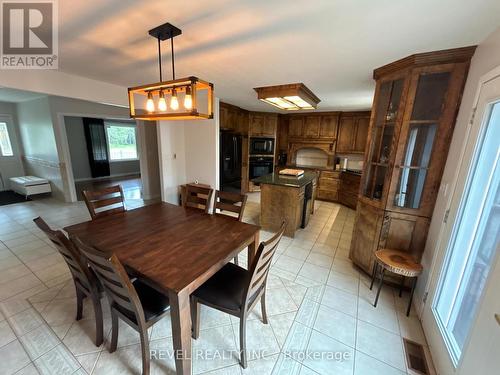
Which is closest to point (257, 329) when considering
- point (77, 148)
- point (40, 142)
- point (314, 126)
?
point (314, 126)

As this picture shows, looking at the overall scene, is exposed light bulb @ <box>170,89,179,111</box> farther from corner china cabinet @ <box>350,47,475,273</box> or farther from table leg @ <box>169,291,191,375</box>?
corner china cabinet @ <box>350,47,475,273</box>

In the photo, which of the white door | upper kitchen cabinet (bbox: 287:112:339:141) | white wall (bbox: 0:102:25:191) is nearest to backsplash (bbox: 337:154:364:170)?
upper kitchen cabinet (bbox: 287:112:339:141)

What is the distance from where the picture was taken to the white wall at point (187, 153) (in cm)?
410

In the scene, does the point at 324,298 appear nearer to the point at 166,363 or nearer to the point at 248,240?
the point at 248,240

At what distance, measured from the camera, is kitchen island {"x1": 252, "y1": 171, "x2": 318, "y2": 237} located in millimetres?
3398

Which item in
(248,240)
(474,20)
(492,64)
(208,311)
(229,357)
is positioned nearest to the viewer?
(474,20)

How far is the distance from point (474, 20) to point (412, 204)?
1.50m

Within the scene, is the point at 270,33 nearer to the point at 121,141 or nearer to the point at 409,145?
the point at 409,145

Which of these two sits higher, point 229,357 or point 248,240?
point 248,240

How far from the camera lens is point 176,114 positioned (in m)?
1.58

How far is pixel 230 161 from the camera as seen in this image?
4.81 metres

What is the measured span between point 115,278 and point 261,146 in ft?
16.6

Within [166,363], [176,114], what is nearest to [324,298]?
[166,363]

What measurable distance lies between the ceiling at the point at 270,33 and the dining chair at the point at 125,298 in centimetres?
152
